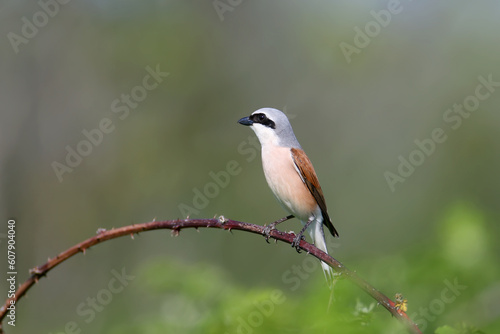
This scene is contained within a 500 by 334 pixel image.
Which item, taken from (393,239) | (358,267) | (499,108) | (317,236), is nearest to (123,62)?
(393,239)

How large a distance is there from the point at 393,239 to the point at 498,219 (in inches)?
314

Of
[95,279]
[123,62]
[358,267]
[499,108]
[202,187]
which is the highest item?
[123,62]

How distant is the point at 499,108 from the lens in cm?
1445

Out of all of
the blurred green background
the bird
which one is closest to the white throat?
the bird

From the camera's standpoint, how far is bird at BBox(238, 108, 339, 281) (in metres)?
4.57

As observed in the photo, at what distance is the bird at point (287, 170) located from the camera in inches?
180

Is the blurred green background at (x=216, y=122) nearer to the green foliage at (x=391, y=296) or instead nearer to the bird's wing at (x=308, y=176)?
the bird's wing at (x=308, y=176)

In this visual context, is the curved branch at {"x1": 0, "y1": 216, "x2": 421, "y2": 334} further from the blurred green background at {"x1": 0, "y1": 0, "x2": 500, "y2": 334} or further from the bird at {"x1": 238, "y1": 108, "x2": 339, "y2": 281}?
the blurred green background at {"x1": 0, "y1": 0, "x2": 500, "y2": 334}

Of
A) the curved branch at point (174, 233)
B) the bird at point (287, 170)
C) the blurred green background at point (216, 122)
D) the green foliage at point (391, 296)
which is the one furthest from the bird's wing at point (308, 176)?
the blurred green background at point (216, 122)

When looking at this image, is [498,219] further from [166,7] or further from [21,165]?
[166,7]

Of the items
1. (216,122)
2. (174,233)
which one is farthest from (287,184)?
(216,122)

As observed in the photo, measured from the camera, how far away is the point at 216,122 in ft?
40.3

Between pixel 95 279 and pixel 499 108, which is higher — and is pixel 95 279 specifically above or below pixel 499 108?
below

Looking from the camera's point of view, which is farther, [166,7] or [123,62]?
[166,7]
